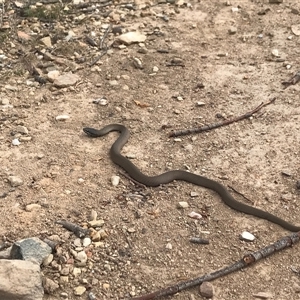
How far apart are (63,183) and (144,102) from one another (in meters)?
1.76

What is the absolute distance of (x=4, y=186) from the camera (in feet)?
17.3

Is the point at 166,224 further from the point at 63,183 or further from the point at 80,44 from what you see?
the point at 80,44

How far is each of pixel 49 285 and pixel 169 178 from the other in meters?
1.69

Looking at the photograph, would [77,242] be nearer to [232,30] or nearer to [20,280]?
[20,280]

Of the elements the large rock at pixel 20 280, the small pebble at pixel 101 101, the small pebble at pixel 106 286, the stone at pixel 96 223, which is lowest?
the small pebble at pixel 101 101

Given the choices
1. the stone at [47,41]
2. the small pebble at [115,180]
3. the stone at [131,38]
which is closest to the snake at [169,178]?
the small pebble at [115,180]

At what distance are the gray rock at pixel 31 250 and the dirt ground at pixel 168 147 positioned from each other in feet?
0.40

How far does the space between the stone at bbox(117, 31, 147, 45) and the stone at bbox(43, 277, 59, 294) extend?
4264mm

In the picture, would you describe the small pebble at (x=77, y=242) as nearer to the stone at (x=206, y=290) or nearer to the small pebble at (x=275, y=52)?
the stone at (x=206, y=290)

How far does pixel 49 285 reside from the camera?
4.16 m

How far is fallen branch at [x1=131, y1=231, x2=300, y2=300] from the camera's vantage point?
415cm

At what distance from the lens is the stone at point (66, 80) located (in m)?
6.85

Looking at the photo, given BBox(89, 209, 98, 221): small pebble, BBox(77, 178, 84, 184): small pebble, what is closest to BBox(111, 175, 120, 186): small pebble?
BBox(77, 178, 84, 184): small pebble

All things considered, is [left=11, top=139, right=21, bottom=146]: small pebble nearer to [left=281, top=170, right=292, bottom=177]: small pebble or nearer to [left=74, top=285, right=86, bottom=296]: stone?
[left=74, top=285, right=86, bottom=296]: stone
